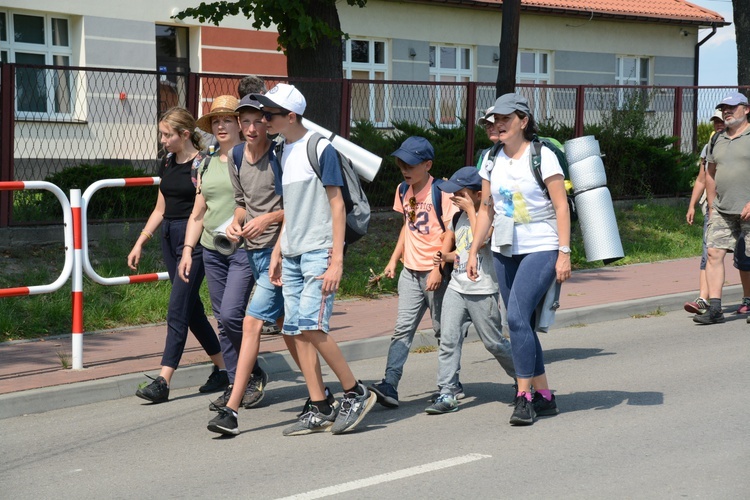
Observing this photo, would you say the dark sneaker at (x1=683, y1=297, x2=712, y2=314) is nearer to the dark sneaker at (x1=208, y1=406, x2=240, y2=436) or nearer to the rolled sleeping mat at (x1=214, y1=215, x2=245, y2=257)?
the rolled sleeping mat at (x1=214, y1=215, x2=245, y2=257)

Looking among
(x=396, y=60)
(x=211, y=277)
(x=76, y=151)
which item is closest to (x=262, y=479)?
(x=211, y=277)

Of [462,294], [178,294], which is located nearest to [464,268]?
[462,294]

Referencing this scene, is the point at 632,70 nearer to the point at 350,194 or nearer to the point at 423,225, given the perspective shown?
the point at 423,225

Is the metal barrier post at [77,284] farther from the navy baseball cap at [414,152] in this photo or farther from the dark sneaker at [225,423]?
the navy baseball cap at [414,152]

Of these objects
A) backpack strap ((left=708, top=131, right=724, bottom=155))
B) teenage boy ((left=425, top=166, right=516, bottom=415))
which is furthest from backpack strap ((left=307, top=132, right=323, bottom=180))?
backpack strap ((left=708, top=131, right=724, bottom=155))

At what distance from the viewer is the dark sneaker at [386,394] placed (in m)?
6.88

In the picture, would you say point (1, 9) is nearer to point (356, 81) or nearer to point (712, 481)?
point (356, 81)

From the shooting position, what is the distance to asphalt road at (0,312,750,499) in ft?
16.9

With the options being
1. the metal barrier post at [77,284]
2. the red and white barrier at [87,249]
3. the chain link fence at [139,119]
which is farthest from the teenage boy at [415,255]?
the chain link fence at [139,119]

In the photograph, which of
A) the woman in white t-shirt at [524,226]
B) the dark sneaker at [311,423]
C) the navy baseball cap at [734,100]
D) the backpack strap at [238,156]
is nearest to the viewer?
the woman in white t-shirt at [524,226]

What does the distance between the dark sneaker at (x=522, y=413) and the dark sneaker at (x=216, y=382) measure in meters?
2.32

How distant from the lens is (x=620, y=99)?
18.4 m

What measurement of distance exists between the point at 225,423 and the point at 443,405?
143 centimetres

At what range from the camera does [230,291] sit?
6.69 m
